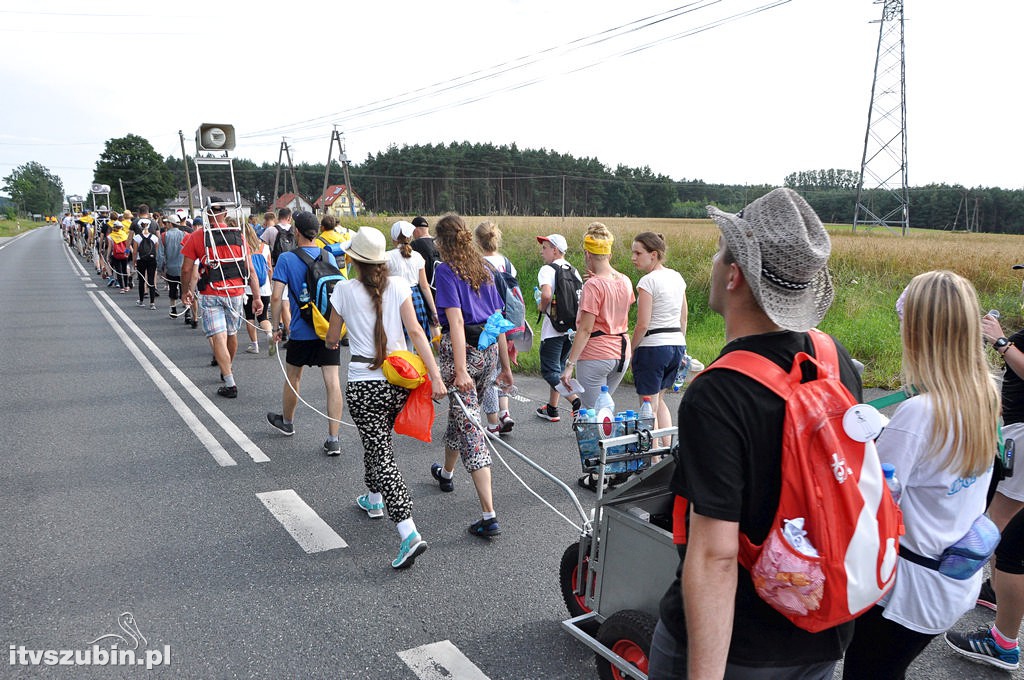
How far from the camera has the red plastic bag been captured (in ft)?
12.6

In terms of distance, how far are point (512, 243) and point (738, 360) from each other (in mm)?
17875

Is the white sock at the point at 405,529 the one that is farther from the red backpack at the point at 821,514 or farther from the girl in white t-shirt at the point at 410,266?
the red backpack at the point at 821,514

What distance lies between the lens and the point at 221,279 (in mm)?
7504

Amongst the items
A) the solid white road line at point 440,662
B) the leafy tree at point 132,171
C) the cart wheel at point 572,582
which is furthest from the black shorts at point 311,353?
the leafy tree at point 132,171

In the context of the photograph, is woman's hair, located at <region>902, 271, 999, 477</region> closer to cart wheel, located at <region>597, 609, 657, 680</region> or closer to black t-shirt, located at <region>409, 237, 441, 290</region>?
cart wheel, located at <region>597, 609, 657, 680</region>

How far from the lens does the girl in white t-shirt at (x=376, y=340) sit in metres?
3.90

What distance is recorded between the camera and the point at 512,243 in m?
19.0

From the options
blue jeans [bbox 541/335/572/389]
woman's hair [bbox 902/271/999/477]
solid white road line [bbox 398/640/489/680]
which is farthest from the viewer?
blue jeans [bbox 541/335/572/389]

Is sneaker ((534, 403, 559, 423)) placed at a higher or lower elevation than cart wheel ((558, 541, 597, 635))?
lower

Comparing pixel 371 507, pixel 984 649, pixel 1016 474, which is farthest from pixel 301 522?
pixel 1016 474

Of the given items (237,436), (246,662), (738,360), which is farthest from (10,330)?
(738,360)

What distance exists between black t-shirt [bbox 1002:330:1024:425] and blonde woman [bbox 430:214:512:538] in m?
2.68

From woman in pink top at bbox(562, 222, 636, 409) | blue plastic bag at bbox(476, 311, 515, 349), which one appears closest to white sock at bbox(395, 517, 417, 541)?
blue plastic bag at bbox(476, 311, 515, 349)

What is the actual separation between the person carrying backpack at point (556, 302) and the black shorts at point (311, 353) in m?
1.89
